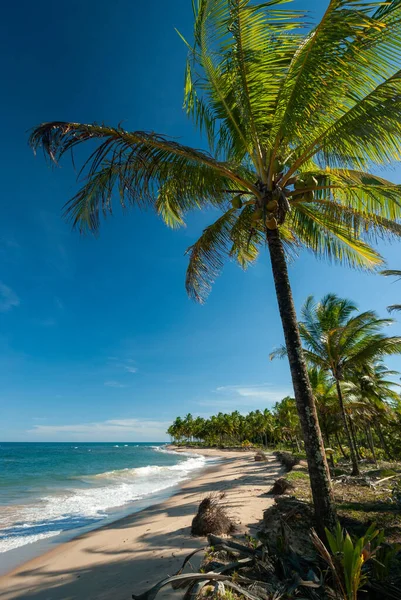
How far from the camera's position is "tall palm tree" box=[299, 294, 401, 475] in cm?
1201

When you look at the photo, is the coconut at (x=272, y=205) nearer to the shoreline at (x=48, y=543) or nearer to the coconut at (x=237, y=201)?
the coconut at (x=237, y=201)

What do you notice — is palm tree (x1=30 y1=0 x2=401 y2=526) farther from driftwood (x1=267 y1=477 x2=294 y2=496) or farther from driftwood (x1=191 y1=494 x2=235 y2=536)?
driftwood (x1=267 y1=477 x2=294 y2=496)

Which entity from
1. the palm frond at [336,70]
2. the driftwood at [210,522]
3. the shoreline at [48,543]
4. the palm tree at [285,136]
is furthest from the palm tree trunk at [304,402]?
the shoreline at [48,543]

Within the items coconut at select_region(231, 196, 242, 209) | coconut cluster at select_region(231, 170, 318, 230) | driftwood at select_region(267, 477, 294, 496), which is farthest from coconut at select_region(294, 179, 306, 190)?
driftwood at select_region(267, 477, 294, 496)

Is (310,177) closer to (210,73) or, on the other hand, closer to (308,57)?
(308,57)

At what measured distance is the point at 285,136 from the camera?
17.2ft

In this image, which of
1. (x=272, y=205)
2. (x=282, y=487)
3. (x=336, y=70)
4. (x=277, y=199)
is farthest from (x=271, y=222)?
(x=282, y=487)

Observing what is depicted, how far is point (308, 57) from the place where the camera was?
4496 millimetres

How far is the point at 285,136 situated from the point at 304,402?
4164 mm

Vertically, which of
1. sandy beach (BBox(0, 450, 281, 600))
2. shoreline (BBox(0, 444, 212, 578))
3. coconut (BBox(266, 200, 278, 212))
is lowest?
shoreline (BBox(0, 444, 212, 578))

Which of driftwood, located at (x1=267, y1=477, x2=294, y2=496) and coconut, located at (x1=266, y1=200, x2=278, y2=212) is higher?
coconut, located at (x1=266, y1=200, x2=278, y2=212)

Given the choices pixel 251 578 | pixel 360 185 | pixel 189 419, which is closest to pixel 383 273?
pixel 360 185

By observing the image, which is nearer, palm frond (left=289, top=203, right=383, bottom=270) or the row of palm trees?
palm frond (left=289, top=203, right=383, bottom=270)

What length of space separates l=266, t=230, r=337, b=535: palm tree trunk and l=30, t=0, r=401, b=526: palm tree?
0.05 feet
